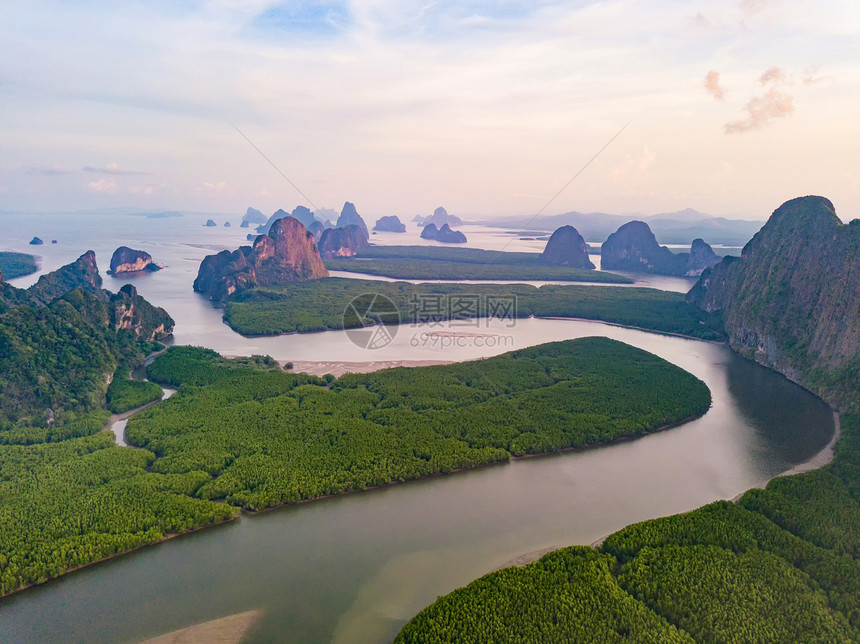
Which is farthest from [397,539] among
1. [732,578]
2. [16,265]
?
[16,265]

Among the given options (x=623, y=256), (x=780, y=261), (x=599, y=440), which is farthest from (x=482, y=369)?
(x=623, y=256)

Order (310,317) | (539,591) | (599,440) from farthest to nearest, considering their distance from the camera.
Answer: (310,317) < (599,440) < (539,591)

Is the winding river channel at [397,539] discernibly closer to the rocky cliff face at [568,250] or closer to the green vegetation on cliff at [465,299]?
the green vegetation on cliff at [465,299]

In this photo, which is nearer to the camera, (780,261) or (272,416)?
(272,416)

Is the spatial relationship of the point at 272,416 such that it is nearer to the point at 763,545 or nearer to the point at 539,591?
the point at 539,591

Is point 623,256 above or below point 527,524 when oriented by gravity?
above

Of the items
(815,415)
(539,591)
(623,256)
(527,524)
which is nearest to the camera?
(539,591)
